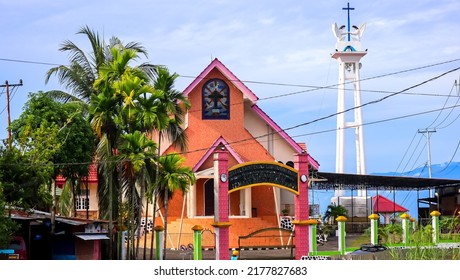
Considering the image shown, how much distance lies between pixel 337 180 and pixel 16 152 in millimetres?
25738

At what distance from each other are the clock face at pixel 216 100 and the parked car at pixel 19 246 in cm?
1629

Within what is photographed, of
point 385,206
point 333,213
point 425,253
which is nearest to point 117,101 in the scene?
point 425,253

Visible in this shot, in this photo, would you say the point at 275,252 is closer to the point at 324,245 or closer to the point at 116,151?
the point at 324,245

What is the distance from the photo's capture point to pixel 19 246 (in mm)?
30719

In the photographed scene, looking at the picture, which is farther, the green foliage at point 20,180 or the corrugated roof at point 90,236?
the corrugated roof at point 90,236

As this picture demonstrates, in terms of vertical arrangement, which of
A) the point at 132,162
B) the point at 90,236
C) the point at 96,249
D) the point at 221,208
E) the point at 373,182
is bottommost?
the point at 96,249

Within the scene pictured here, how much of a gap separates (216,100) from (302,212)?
1024 centimetres

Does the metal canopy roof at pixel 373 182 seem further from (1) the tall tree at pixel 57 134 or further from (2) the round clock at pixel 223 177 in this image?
(1) the tall tree at pixel 57 134

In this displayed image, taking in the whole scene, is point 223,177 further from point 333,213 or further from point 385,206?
point 385,206

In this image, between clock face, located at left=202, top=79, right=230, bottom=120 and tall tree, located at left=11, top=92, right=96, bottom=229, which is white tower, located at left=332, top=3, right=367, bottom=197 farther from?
tall tree, located at left=11, top=92, right=96, bottom=229

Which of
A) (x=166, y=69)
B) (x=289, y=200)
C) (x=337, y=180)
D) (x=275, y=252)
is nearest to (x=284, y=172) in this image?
(x=275, y=252)

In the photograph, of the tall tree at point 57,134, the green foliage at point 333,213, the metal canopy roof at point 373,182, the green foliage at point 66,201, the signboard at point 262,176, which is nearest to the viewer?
the tall tree at point 57,134

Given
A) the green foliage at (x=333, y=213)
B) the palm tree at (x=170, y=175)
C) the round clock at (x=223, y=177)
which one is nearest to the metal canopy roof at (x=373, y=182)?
the green foliage at (x=333, y=213)

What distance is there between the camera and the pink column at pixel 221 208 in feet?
114
